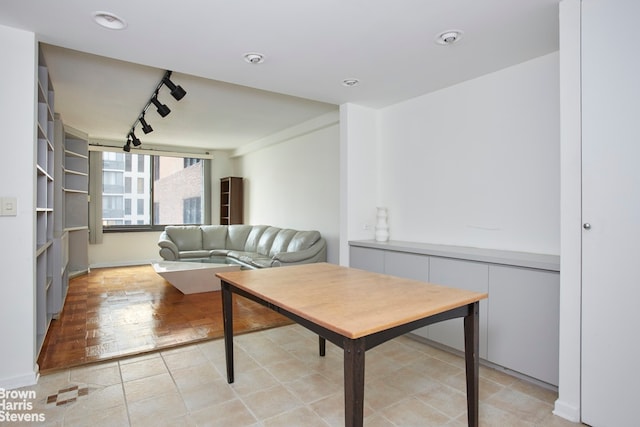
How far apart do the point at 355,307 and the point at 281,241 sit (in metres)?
3.90

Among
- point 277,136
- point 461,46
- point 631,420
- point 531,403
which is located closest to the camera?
point 631,420

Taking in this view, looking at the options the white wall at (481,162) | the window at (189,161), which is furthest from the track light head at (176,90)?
the window at (189,161)

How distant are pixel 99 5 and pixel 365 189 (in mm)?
2704

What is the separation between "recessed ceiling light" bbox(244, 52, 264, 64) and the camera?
2525mm

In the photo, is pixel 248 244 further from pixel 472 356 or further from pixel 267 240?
pixel 472 356

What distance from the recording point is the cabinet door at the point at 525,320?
2199mm

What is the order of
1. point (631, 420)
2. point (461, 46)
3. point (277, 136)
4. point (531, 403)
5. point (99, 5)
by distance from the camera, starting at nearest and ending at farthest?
point (631, 420)
point (99, 5)
point (531, 403)
point (461, 46)
point (277, 136)

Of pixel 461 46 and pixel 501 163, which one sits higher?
pixel 461 46

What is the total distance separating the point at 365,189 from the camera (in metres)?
3.84

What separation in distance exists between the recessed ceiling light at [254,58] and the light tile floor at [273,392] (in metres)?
2.24

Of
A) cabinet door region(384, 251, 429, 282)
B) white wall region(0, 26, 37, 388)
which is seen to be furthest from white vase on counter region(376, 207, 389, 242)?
white wall region(0, 26, 37, 388)

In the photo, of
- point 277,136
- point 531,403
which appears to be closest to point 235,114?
point 277,136

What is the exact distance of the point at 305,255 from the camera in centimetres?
470

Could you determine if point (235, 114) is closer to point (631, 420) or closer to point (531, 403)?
point (531, 403)
